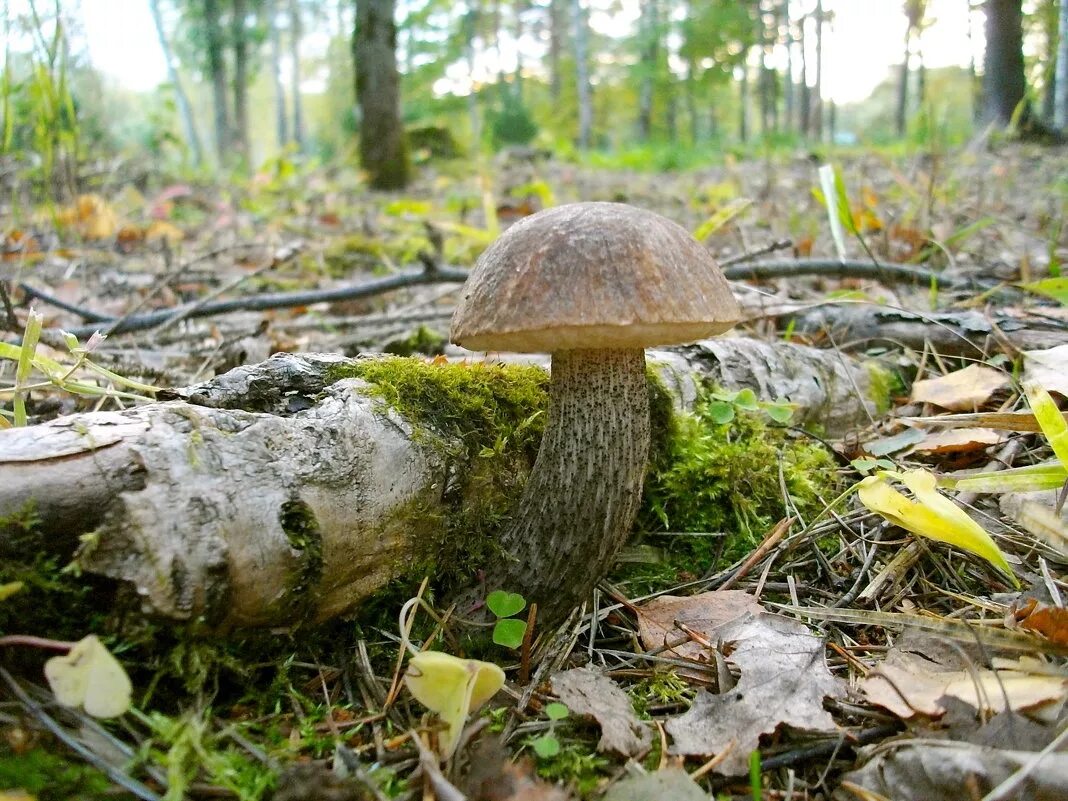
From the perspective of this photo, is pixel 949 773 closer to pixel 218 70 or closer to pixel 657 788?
pixel 657 788

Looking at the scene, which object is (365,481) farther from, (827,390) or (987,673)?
(827,390)

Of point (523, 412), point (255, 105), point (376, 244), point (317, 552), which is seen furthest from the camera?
point (255, 105)

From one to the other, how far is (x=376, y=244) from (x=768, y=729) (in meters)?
4.36

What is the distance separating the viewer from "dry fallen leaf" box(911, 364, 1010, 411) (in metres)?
2.10

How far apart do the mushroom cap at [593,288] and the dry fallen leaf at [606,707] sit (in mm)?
675

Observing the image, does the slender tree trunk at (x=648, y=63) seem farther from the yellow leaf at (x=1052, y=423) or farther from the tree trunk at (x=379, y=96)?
the yellow leaf at (x=1052, y=423)

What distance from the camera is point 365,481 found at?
1412 mm

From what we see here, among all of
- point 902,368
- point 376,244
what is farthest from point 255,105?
point 902,368

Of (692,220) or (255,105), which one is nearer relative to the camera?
(692,220)

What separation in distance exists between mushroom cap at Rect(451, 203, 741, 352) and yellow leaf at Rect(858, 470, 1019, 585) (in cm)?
51

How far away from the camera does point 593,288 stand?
1.29 m

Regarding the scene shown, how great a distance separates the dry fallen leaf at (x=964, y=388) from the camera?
210cm


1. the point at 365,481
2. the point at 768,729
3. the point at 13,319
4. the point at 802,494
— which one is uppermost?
the point at 13,319

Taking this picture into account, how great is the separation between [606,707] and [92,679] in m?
0.84
